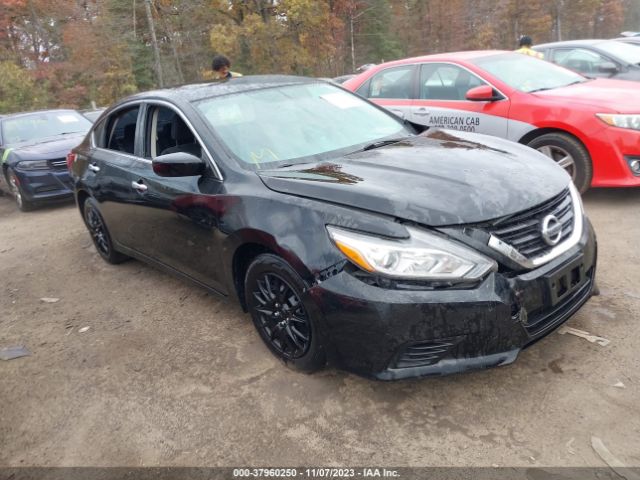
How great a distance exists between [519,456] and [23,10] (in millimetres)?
36914

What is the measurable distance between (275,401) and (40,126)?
8036mm

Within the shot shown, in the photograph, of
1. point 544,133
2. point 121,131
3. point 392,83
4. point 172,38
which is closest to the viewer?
point 121,131

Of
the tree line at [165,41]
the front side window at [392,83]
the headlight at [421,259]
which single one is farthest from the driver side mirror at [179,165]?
the tree line at [165,41]

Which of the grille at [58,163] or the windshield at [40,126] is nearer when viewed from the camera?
the grille at [58,163]

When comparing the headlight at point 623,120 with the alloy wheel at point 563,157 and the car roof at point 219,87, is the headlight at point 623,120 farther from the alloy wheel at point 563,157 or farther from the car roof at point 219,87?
the car roof at point 219,87

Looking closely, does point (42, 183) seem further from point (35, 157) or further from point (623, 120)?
point (623, 120)

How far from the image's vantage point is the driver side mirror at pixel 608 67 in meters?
7.96

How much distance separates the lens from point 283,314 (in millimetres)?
2855

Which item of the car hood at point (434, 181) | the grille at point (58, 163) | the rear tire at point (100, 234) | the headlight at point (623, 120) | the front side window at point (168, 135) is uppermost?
the front side window at point (168, 135)

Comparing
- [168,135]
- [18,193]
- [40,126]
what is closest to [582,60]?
[168,135]

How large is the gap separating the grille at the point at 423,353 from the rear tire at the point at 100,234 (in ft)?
11.0

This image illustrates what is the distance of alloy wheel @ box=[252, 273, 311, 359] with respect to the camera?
276 cm

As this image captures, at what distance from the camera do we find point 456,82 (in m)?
5.88

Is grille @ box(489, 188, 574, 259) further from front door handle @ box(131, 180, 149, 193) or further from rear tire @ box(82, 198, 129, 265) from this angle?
rear tire @ box(82, 198, 129, 265)
